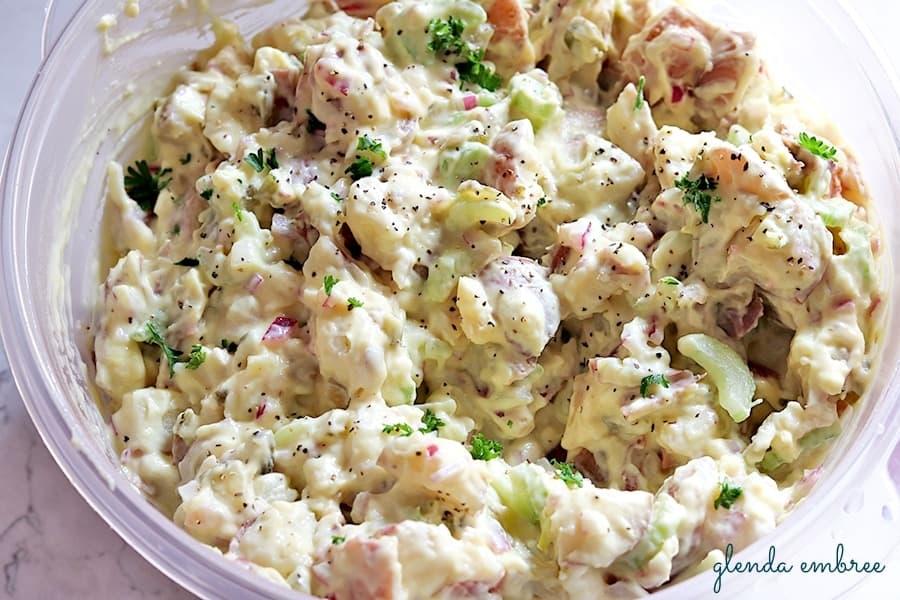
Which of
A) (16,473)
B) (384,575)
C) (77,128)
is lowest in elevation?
(16,473)

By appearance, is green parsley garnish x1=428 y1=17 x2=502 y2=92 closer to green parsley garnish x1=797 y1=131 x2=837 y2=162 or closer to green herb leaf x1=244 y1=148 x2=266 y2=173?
green herb leaf x1=244 y1=148 x2=266 y2=173

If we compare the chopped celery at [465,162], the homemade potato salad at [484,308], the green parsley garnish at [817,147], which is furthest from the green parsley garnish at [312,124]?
the green parsley garnish at [817,147]

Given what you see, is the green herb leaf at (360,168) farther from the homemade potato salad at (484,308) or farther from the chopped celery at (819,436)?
the chopped celery at (819,436)

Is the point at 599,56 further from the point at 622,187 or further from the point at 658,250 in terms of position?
the point at 658,250

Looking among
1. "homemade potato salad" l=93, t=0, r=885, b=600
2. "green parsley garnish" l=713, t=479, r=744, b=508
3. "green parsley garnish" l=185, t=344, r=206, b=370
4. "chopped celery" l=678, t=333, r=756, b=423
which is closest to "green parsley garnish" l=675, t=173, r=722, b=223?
"homemade potato salad" l=93, t=0, r=885, b=600

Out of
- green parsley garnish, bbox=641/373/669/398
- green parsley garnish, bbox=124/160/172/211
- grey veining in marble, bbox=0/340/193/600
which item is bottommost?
grey veining in marble, bbox=0/340/193/600

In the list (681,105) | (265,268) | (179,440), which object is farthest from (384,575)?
(681,105)
